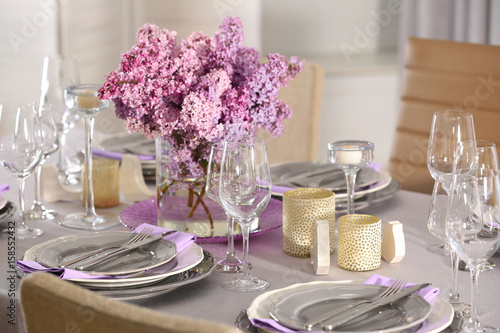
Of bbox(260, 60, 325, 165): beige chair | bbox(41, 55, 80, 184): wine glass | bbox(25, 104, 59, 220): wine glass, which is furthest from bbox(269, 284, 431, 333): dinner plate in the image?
bbox(260, 60, 325, 165): beige chair

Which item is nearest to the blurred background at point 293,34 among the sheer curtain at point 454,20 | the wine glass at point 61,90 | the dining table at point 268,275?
the sheer curtain at point 454,20

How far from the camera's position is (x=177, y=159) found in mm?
1280

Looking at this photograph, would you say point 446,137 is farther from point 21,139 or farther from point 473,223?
point 21,139

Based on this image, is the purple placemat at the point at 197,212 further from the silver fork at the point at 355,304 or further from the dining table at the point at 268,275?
the silver fork at the point at 355,304

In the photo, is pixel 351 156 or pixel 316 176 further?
pixel 316 176

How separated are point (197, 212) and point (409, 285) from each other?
46 cm

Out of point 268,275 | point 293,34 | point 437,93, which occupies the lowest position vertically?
point 268,275

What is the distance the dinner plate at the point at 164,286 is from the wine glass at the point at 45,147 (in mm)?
438

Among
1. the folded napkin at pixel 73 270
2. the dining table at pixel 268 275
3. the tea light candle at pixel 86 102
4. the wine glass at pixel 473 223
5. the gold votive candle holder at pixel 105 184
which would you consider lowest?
the dining table at pixel 268 275

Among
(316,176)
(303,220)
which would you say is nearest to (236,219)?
(303,220)

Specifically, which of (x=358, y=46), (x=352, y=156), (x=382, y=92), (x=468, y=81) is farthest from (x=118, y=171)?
(x=358, y=46)

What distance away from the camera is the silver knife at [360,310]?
0.88 meters

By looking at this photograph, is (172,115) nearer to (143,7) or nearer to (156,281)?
(156,281)

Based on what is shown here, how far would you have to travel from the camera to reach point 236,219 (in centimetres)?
111
